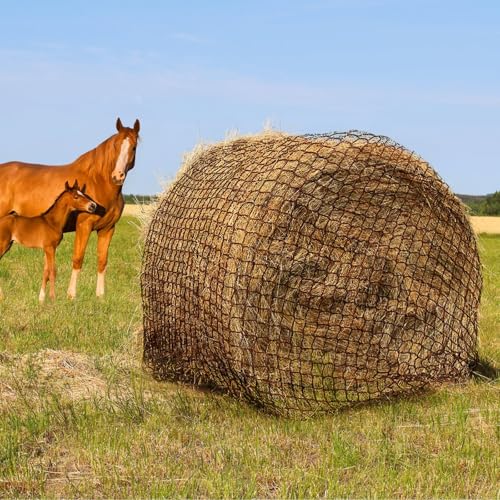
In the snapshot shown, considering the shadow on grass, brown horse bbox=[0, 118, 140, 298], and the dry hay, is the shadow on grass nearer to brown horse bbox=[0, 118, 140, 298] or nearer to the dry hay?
the dry hay

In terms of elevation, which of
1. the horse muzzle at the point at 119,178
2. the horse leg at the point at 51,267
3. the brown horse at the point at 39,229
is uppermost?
the horse muzzle at the point at 119,178

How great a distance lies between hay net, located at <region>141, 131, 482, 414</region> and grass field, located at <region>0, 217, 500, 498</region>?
0.33 meters

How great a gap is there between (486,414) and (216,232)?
7.93 ft

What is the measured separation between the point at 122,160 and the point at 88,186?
0.95 m

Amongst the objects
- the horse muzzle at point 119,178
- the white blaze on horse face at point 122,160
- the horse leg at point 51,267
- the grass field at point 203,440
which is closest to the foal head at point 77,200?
the horse muzzle at point 119,178

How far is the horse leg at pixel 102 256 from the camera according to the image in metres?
14.1

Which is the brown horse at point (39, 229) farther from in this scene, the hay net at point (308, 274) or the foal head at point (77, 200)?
the hay net at point (308, 274)

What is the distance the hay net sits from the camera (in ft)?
22.5

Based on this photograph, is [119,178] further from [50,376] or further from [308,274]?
[50,376]

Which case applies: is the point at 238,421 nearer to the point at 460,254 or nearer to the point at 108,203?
the point at 460,254

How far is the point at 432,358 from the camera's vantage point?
793cm

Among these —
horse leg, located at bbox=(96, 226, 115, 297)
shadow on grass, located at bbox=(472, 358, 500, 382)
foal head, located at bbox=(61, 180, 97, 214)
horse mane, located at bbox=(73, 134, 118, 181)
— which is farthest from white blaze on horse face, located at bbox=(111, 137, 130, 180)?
shadow on grass, located at bbox=(472, 358, 500, 382)

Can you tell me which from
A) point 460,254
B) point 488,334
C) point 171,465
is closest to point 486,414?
point 460,254

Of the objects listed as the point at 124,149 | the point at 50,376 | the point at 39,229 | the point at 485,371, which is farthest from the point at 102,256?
the point at 485,371
